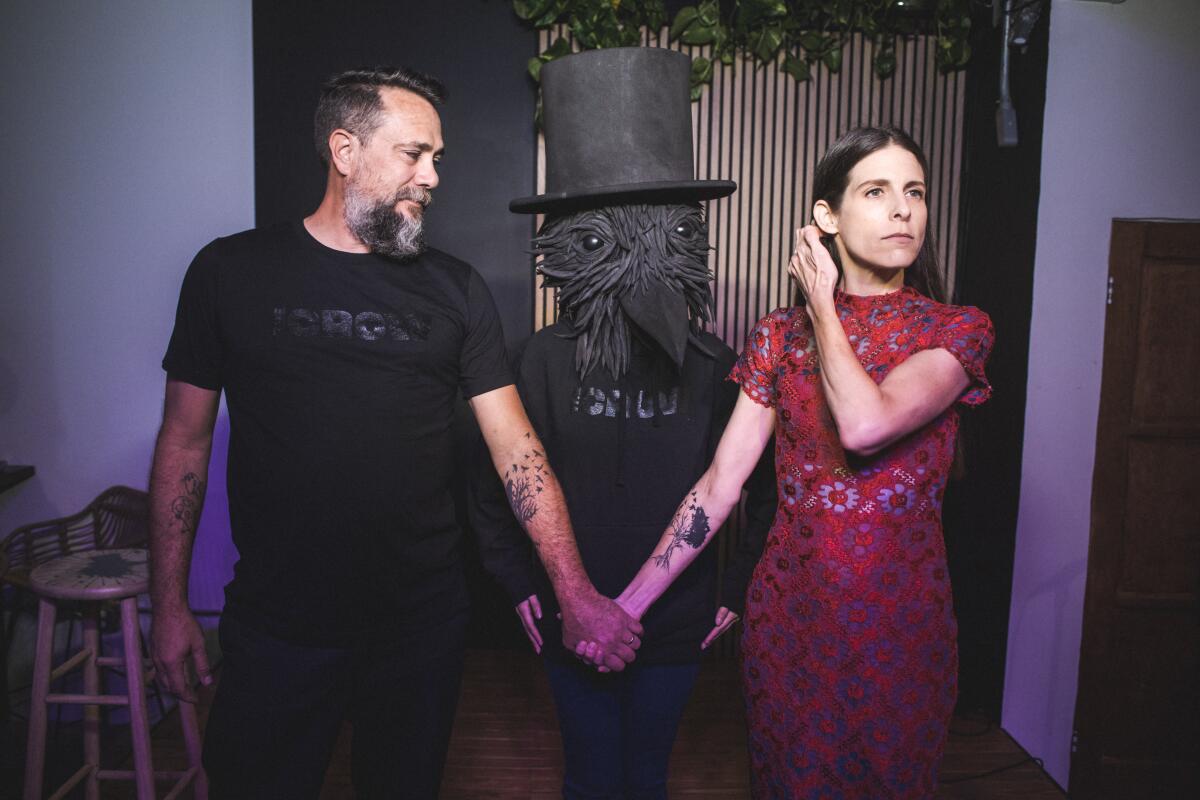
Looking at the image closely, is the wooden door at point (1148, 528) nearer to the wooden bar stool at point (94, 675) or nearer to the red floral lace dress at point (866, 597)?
the red floral lace dress at point (866, 597)

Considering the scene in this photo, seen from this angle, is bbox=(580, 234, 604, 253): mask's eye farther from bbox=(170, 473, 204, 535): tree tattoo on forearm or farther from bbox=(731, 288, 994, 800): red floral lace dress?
bbox=(170, 473, 204, 535): tree tattoo on forearm

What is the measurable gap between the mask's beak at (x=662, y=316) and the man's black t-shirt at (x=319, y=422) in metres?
0.44

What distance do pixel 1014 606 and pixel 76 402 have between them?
407 cm

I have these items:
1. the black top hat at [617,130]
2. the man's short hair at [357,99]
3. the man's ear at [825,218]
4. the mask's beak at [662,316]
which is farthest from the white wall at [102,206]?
the man's ear at [825,218]

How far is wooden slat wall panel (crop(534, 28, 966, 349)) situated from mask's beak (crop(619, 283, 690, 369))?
148cm

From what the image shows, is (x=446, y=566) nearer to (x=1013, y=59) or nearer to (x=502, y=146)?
(x=502, y=146)

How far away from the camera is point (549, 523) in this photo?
66.2 inches

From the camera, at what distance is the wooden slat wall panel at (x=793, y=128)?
10.3 feet

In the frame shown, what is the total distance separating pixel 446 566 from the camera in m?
1.73

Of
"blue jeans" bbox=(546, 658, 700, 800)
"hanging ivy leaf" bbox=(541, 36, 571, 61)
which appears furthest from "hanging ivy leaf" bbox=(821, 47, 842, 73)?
"blue jeans" bbox=(546, 658, 700, 800)

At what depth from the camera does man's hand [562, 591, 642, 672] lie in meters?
A: 1.62

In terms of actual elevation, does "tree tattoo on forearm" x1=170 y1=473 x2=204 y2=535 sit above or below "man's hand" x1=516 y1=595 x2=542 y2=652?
above

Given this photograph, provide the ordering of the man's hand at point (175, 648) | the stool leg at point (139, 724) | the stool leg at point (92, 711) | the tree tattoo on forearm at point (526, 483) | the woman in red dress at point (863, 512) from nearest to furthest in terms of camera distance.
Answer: the woman in red dress at point (863, 512)
the man's hand at point (175, 648)
the tree tattoo on forearm at point (526, 483)
the stool leg at point (139, 724)
the stool leg at point (92, 711)

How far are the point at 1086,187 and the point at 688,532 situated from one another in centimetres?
236
